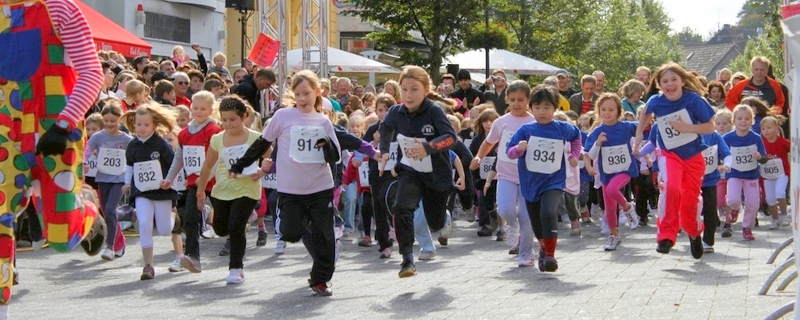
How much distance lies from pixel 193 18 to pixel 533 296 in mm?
31157

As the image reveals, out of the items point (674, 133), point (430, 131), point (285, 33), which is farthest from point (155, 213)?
point (285, 33)

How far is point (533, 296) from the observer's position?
30.2ft

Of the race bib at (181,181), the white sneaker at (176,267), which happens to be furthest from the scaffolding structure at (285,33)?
the white sneaker at (176,267)

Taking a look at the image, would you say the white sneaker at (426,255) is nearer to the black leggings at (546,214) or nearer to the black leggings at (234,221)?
the black leggings at (546,214)

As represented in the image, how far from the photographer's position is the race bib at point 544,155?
1084 centimetres

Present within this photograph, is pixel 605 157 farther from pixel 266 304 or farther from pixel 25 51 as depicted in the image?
pixel 25 51

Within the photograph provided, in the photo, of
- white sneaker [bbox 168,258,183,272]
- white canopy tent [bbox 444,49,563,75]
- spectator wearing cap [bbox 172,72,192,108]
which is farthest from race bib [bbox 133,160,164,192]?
white canopy tent [bbox 444,49,563,75]

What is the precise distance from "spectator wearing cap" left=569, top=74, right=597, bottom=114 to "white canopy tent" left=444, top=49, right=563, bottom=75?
14.4m

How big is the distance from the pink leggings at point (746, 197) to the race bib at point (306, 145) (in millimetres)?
6796

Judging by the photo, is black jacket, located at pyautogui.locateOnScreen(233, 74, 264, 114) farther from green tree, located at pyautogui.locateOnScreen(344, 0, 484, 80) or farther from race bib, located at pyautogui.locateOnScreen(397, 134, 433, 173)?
green tree, located at pyautogui.locateOnScreen(344, 0, 484, 80)

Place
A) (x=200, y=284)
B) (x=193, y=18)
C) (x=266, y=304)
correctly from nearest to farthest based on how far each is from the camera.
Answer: (x=266, y=304), (x=200, y=284), (x=193, y=18)

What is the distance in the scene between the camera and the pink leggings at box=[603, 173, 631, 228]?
1364cm

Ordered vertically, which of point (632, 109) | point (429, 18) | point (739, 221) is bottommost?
point (739, 221)

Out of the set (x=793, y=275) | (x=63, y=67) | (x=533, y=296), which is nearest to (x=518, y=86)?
(x=533, y=296)
